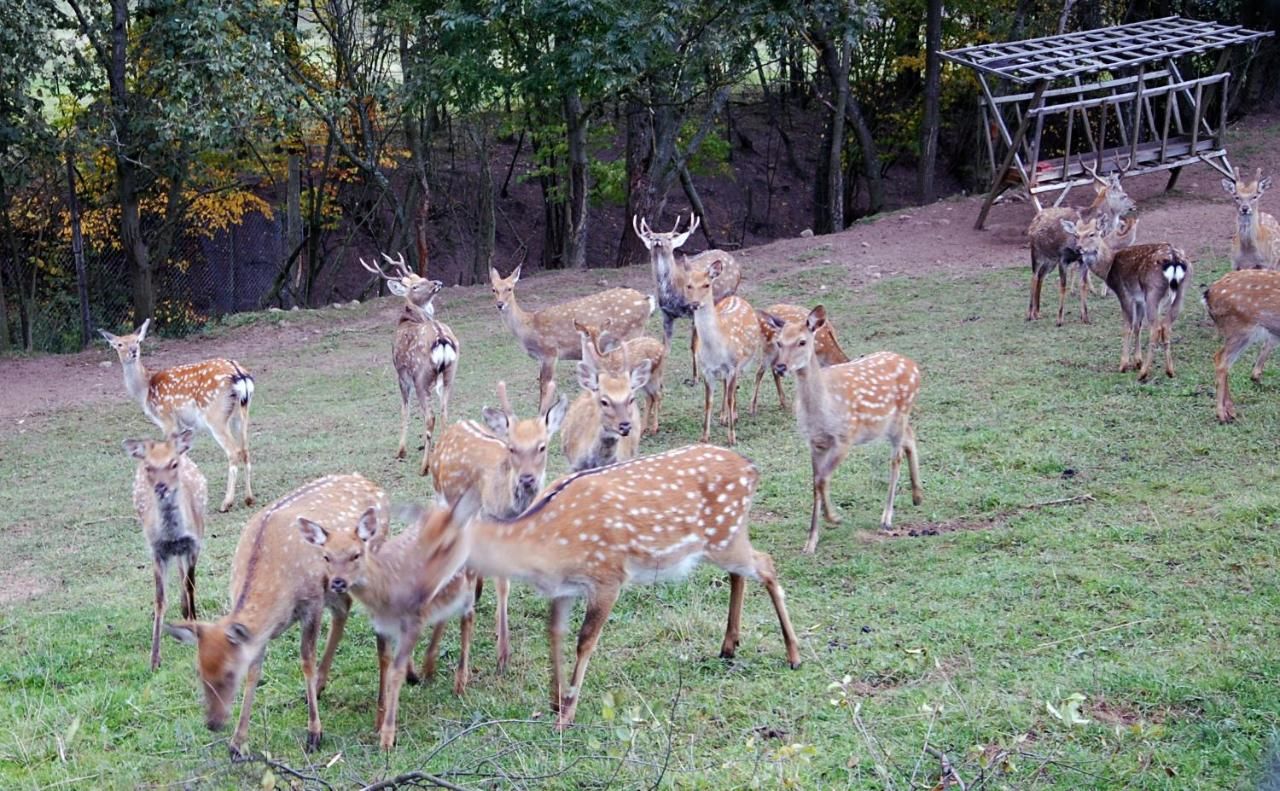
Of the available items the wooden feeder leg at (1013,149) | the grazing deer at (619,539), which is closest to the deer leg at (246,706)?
the grazing deer at (619,539)

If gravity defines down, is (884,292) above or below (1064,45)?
below

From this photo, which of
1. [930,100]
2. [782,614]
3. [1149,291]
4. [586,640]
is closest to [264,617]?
[586,640]

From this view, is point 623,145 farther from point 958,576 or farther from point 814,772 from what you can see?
point 814,772

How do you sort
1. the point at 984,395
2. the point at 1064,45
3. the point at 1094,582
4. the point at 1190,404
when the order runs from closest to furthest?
the point at 1094,582 < the point at 1190,404 < the point at 984,395 < the point at 1064,45

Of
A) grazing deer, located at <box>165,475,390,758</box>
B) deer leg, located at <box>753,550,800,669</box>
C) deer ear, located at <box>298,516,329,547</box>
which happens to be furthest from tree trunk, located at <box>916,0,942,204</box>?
deer ear, located at <box>298,516,329,547</box>

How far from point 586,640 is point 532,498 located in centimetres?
129

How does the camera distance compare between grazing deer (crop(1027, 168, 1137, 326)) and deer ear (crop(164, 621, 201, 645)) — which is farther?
grazing deer (crop(1027, 168, 1137, 326))

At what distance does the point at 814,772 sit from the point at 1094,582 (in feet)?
7.46

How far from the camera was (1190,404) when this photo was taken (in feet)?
30.8

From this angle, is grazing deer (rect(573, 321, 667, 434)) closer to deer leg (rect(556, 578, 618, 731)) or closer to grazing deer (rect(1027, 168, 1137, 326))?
grazing deer (rect(1027, 168, 1137, 326))

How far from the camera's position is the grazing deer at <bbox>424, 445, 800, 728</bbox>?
5.39m

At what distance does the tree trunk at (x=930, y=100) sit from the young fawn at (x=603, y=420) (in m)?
13.9

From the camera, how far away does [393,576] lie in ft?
17.5

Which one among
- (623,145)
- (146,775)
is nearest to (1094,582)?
(146,775)
